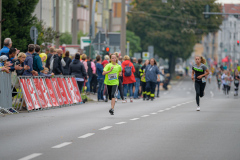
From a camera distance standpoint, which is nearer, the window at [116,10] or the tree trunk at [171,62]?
the tree trunk at [171,62]

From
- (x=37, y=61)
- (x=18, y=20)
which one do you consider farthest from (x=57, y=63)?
(x=18, y=20)

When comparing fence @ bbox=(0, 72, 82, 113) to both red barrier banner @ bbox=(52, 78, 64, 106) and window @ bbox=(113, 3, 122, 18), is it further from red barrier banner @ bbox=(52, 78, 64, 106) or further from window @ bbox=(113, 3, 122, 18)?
window @ bbox=(113, 3, 122, 18)

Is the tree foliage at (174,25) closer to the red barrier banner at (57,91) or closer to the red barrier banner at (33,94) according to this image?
the red barrier banner at (57,91)

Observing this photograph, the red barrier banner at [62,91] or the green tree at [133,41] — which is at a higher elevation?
the green tree at [133,41]

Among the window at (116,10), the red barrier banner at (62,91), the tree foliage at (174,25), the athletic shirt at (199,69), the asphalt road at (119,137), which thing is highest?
the window at (116,10)

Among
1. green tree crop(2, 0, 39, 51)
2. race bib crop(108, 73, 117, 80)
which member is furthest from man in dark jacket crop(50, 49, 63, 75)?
green tree crop(2, 0, 39, 51)

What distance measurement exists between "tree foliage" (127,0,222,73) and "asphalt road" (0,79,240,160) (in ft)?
215

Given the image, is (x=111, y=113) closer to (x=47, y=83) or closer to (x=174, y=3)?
(x=47, y=83)

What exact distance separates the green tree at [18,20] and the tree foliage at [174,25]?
54.1 meters

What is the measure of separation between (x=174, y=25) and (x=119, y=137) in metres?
72.8

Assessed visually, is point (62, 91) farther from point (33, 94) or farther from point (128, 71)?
point (128, 71)

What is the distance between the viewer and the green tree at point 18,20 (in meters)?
29.5

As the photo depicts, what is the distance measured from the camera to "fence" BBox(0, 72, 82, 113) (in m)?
19.8

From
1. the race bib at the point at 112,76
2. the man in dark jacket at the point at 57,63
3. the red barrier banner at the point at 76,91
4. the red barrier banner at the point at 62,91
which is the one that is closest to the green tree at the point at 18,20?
the red barrier banner at the point at 76,91
